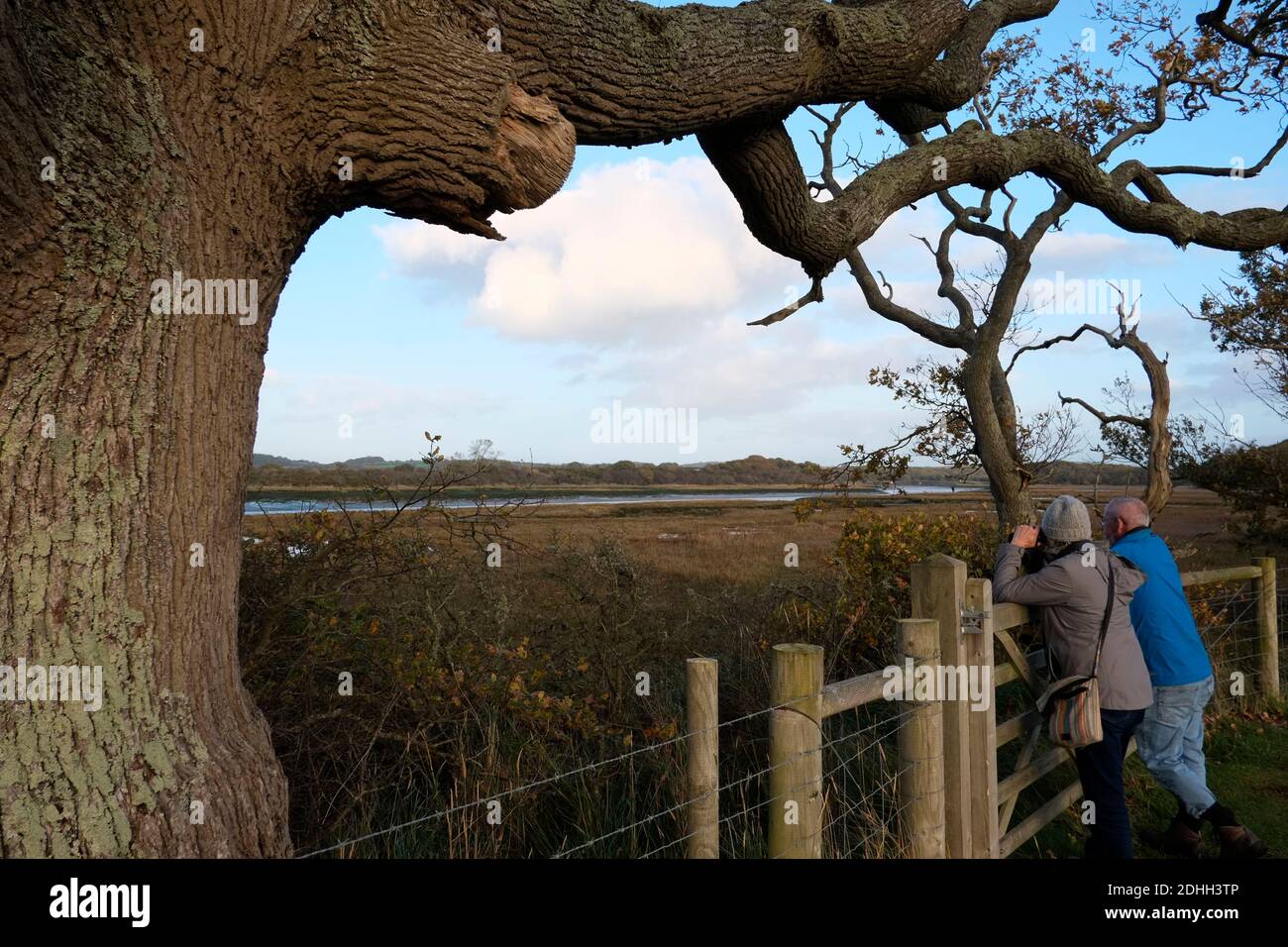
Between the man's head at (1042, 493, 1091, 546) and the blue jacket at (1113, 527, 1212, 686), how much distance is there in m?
0.45

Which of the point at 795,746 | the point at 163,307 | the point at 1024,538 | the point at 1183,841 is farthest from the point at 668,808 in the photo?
the point at 1183,841

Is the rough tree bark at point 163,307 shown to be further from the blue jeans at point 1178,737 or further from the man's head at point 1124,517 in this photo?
the blue jeans at point 1178,737

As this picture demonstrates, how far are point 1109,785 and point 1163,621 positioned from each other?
101 centimetres

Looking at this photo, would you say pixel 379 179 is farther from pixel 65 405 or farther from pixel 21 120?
pixel 65 405

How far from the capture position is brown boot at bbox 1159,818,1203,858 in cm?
527

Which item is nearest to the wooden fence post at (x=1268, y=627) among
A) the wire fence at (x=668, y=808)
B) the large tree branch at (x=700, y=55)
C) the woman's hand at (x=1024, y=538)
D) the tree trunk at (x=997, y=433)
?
the tree trunk at (x=997, y=433)

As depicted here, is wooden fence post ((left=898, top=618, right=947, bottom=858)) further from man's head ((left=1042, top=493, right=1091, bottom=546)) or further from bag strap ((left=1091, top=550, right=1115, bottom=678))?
man's head ((left=1042, top=493, right=1091, bottom=546))

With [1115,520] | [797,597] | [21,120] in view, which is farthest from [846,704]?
[797,597]

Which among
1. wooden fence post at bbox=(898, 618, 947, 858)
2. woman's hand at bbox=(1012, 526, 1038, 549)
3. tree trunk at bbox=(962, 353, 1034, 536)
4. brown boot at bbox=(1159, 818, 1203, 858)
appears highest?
tree trunk at bbox=(962, 353, 1034, 536)

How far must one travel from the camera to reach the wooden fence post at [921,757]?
14.1 feet

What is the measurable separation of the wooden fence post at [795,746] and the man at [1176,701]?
2689 mm

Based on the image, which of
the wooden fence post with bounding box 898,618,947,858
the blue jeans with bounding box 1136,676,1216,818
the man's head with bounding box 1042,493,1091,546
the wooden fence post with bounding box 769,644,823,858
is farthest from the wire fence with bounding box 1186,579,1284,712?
the wooden fence post with bounding box 769,644,823,858

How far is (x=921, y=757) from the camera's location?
4.36 metres

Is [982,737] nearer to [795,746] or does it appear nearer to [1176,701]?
[1176,701]
